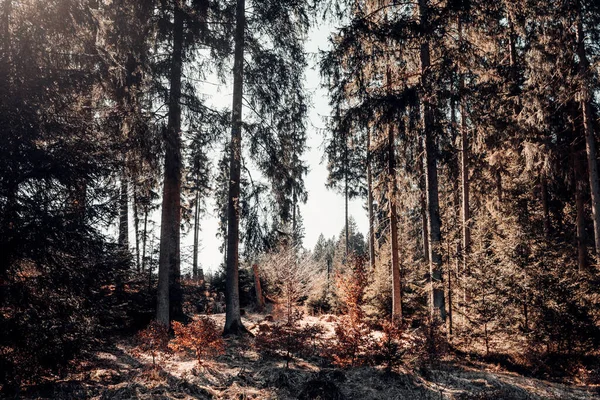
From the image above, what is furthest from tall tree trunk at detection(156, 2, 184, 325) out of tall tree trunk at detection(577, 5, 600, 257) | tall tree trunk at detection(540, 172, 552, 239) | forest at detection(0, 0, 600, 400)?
tall tree trunk at detection(540, 172, 552, 239)

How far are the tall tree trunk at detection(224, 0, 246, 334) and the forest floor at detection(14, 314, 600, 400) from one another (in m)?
2.26

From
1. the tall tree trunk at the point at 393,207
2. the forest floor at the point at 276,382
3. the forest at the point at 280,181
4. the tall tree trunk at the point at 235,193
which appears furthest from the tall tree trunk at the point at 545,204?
the tall tree trunk at the point at 235,193

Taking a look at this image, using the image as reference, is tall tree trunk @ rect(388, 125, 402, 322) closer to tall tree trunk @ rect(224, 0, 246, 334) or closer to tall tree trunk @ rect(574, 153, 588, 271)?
tall tree trunk @ rect(224, 0, 246, 334)

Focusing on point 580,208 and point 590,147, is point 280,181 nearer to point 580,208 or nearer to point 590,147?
point 590,147

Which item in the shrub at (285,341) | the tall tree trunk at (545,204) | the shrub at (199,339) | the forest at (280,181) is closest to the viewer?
the forest at (280,181)

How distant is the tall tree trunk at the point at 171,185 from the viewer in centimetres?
1127

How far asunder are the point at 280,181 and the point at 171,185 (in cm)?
355

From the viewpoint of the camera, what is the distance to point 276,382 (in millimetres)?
7336

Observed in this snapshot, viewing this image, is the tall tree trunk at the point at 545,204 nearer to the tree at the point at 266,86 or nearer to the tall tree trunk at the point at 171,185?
the tree at the point at 266,86

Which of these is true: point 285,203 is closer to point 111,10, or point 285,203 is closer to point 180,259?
point 180,259

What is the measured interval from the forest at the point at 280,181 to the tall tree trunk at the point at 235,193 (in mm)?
69

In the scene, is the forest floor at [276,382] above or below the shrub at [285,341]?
below

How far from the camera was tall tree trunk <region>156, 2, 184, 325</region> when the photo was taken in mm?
11273

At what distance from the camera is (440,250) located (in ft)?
33.2
